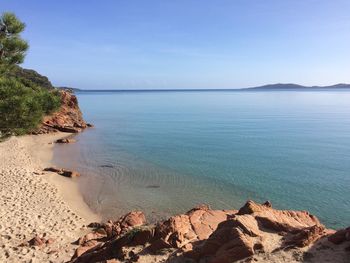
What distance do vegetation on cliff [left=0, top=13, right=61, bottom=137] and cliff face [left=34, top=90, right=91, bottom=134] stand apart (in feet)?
140

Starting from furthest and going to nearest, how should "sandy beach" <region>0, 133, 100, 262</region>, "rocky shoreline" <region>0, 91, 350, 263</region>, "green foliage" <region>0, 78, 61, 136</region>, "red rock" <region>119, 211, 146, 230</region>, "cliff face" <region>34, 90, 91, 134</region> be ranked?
"cliff face" <region>34, 90, 91, 134</region> → "red rock" <region>119, 211, 146, 230</region> → "sandy beach" <region>0, 133, 100, 262</region> → "green foliage" <region>0, 78, 61, 136</region> → "rocky shoreline" <region>0, 91, 350, 263</region>

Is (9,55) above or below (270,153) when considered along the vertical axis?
above

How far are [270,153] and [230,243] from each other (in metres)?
34.1

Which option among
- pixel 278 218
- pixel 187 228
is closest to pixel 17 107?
pixel 187 228

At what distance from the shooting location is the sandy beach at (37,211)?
1625 cm

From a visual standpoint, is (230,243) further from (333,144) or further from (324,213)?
(333,144)

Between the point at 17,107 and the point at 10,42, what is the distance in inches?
207

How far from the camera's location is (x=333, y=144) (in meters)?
49.3

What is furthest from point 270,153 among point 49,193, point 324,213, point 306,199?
point 49,193

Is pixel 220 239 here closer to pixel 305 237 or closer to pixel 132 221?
pixel 305 237

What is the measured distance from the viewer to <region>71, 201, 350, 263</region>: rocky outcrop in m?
11.0

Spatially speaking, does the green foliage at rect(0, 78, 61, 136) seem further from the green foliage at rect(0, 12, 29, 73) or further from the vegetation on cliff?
the green foliage at rect(0, 12, 29, 73)

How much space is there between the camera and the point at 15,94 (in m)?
15.7

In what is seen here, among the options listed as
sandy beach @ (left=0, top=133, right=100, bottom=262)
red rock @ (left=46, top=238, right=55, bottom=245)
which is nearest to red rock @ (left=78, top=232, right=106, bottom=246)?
sandy beach @ (left=0, top=133, right=100, bottom=262)
